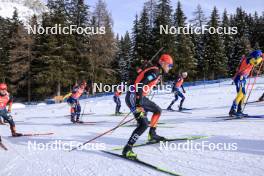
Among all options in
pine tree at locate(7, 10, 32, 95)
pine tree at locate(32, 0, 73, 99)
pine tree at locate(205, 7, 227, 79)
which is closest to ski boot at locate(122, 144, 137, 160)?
pine tree at locate(32, 0, 73, 99)

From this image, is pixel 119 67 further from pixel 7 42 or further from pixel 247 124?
pixel 247 124

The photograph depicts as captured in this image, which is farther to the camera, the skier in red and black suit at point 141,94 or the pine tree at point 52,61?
the pine tree at point 52,61

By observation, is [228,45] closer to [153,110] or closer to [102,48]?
[102,48]

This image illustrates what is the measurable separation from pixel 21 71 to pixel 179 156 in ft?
139

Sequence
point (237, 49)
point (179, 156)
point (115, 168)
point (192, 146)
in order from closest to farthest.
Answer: point (115, 168)
point (179, 156)
point (192, 146)
point (237, 49)

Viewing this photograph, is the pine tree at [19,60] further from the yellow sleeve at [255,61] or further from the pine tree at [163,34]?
the yellow sleeve at [255,61]

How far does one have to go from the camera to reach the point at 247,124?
10.2 m

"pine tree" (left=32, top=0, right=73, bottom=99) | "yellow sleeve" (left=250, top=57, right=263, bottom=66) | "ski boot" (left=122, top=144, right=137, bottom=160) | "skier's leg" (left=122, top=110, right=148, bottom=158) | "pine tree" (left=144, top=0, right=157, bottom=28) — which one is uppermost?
"pine tree" (left=144, top=0, right=157, bottom=28)

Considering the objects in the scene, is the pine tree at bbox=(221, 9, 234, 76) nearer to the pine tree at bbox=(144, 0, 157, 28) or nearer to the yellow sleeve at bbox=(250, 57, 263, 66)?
the pine tree at bbox=(144, 0, 157, 28)

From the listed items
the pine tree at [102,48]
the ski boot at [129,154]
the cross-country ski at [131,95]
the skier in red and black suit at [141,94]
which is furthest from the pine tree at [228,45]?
the ski boot at [129,154]

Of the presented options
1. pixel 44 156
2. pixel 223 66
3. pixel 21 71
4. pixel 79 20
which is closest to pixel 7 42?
pixel 21 71

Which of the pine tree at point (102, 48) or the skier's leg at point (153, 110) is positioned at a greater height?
the pine tree at point (102, 48)

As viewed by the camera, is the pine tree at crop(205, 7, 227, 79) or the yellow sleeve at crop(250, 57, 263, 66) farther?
the pine tree at crop(205, 7, 227, 79)

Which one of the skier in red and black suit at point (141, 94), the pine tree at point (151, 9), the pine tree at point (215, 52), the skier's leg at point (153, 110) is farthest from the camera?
the pine tree at point (215, 52)
